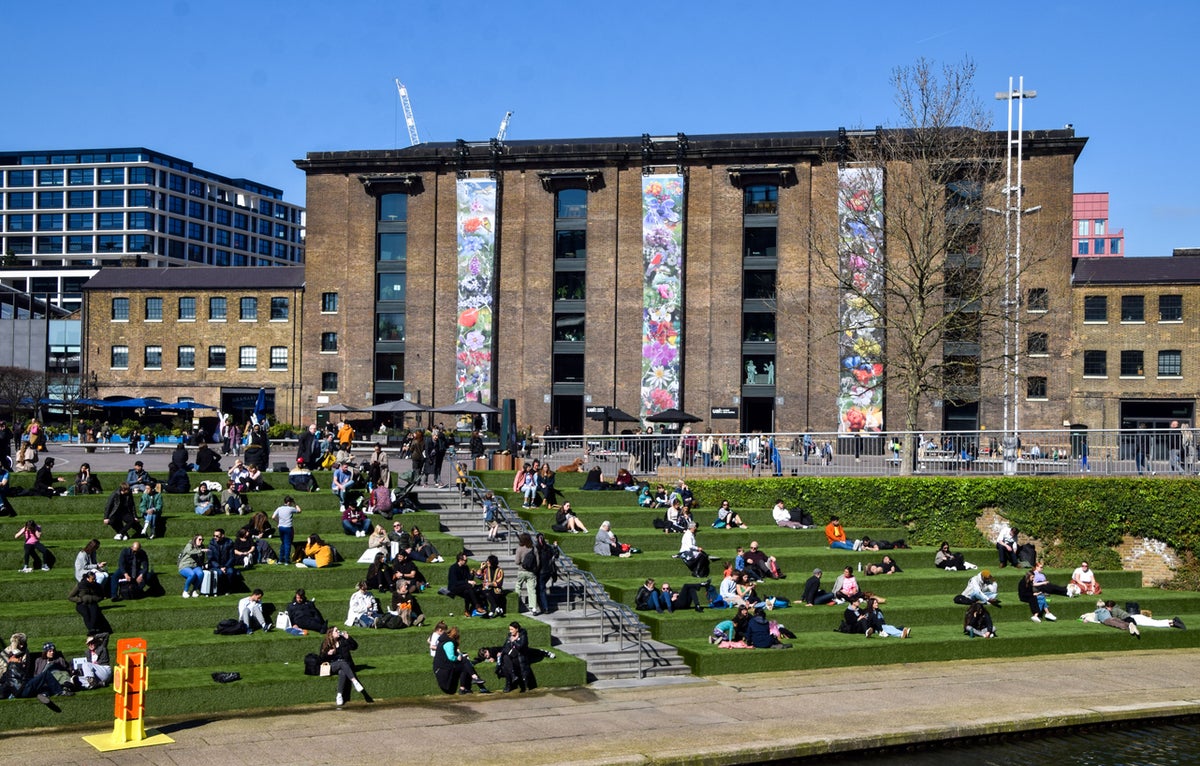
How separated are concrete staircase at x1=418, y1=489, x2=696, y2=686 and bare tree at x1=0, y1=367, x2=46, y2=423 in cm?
5147

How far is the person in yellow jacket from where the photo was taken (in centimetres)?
2761

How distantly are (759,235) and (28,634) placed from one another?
50.7m

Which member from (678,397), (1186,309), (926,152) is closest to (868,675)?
(926,152)

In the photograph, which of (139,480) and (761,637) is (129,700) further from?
(761,637)

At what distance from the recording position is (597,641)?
2669cm

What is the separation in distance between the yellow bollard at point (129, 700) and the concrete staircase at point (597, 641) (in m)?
8.78

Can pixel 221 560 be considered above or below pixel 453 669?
above

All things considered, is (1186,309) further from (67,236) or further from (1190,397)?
(67,236)

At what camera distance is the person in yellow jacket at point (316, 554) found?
27.6 meters

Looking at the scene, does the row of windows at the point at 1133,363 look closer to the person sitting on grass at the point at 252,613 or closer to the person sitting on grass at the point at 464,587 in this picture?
the person sitting on grass at the point at 464,587

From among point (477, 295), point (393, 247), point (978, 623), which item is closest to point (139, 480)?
point (978, 623)

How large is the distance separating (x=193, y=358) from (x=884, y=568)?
53779mm

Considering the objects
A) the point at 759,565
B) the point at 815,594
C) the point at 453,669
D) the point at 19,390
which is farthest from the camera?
the point at 19,390

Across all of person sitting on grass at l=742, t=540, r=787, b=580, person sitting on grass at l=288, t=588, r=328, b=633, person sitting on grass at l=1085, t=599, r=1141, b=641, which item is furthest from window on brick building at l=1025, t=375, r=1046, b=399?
person sitting on grass at l=288, t=588, r=328, b=633
